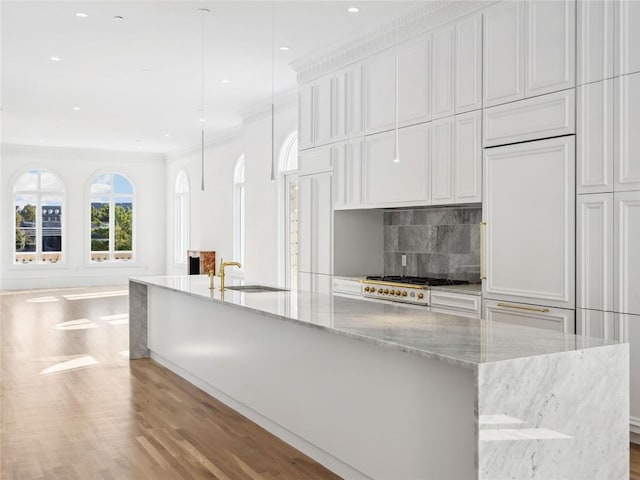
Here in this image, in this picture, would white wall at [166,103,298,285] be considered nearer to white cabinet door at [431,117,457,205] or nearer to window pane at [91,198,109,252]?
window pane at [91,198,109,252]

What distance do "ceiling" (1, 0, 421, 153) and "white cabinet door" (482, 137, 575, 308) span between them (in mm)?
1814

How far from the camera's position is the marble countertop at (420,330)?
2.54m

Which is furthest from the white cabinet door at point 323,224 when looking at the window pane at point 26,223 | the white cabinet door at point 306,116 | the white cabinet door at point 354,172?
the window pane at point 26,223

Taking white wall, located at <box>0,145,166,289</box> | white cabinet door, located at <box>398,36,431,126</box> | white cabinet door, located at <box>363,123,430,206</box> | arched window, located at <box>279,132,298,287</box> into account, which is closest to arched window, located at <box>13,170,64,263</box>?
white wall, located at <box>0,145,166,289</box>

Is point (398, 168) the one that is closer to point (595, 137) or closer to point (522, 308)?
point (522, 308)

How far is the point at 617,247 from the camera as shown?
12.7ft

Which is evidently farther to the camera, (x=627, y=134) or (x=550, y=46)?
(x=550, y=46)

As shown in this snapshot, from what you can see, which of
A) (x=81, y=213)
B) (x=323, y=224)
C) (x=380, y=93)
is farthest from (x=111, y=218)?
(x=380, y=93)

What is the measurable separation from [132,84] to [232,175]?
13.3ft

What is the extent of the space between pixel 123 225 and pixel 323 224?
33.1 ft

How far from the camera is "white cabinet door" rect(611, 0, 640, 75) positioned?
377cm

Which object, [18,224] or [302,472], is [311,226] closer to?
[302,472]

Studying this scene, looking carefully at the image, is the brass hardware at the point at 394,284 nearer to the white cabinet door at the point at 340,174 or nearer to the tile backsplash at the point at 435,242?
the tile backsplash at the point at 435,242

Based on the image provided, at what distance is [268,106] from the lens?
942 centimetres
